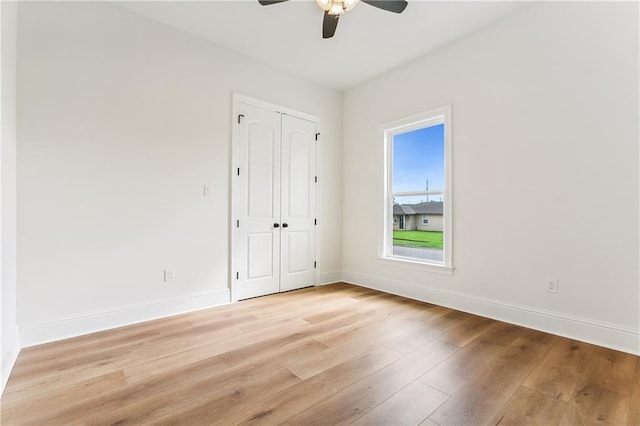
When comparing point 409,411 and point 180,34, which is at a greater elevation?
point 180,34

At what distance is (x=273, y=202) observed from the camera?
3922 millimetres

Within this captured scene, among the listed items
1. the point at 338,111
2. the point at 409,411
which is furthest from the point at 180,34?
the point at 409,411

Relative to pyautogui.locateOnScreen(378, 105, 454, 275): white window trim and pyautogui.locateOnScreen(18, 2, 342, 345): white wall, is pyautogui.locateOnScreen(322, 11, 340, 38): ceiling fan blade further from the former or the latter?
pyautogui.locateOnScreen(378, 105, 454, 275): white window trim

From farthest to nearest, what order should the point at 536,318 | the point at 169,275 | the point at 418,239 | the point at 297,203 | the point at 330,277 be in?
1. the point at 330,277
2. the point at 297,203
3. the point at 418,239
4. the point at 169,275
5. the point at 536,318

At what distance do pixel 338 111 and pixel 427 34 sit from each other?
1.77 m

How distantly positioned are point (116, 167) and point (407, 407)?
3026mm

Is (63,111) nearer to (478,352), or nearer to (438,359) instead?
(438,359)

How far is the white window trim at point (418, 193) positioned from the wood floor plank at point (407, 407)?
1839 millimetres

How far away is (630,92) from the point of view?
2.29m

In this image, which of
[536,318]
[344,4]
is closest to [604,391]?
[536,318]

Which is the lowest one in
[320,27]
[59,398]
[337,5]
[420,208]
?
[59,398]

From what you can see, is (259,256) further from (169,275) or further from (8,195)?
(8,195)

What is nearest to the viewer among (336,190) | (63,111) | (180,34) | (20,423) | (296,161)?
(20,423)

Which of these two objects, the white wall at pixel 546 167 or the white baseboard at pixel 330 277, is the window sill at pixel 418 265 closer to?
the white wall at pixel 546 167
